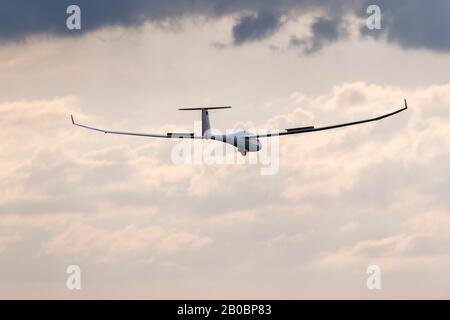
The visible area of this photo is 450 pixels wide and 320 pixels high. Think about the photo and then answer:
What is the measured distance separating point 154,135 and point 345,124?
35811 millimetres

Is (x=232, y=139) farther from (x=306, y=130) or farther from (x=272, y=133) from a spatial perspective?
(x=306, y=130)

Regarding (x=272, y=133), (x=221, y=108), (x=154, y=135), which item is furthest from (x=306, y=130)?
(x=154, y=135)

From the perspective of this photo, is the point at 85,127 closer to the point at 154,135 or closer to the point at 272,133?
the point at 154,135

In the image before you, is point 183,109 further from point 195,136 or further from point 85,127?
point 85,127

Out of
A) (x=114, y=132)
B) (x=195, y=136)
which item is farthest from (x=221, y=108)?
(x=114, y=132)

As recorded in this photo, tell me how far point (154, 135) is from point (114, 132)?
25.7 feet

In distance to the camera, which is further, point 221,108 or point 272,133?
point 221,108

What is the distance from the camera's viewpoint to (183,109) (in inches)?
6280

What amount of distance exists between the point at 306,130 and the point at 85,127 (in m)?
45.3

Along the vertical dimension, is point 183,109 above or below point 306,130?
above

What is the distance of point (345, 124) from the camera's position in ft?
475

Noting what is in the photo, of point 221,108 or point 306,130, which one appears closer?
point 306,130

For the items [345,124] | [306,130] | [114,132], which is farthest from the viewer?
[114,132]

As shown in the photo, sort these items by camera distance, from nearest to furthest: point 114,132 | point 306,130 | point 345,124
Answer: point 306,130
point 345,124
point 114,132
